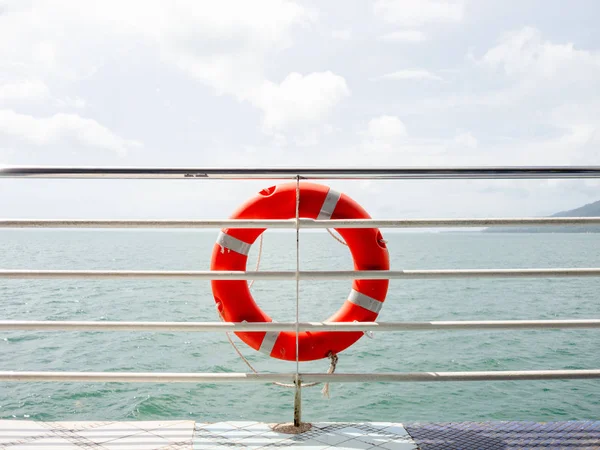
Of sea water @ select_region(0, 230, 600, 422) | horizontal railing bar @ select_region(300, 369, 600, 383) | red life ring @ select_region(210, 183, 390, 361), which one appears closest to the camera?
horizontal railing bar @ select_region(300, 369, 600, 383)

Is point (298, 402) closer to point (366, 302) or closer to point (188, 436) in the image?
point (188, 436)

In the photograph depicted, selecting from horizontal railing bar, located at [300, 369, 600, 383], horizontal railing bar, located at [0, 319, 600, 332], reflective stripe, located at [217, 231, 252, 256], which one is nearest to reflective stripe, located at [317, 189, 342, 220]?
reflective stripe, located at [217, 231, 252, 256]

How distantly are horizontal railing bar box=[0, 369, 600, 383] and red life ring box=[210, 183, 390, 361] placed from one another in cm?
28

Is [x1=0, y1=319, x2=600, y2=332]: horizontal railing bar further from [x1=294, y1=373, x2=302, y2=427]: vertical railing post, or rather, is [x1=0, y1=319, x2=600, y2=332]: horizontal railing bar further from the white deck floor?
the white deck floor

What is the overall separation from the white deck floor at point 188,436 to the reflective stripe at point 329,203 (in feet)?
2.48

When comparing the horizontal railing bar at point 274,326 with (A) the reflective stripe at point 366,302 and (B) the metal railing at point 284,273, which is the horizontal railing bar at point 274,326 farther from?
(A) the reflective stripe at point 366,302

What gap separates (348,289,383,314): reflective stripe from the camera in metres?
2.06

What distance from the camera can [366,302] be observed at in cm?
208

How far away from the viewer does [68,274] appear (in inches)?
62.9

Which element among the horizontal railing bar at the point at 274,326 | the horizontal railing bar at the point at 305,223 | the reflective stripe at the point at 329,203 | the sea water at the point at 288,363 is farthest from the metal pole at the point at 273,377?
the sea water at the point at 288,363

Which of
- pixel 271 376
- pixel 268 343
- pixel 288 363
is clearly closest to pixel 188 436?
pixel 271 376

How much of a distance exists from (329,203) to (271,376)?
0.68 metres

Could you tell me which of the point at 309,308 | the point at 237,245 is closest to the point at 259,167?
the point at 237,245

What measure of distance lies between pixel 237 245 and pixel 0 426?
100 centimetres
